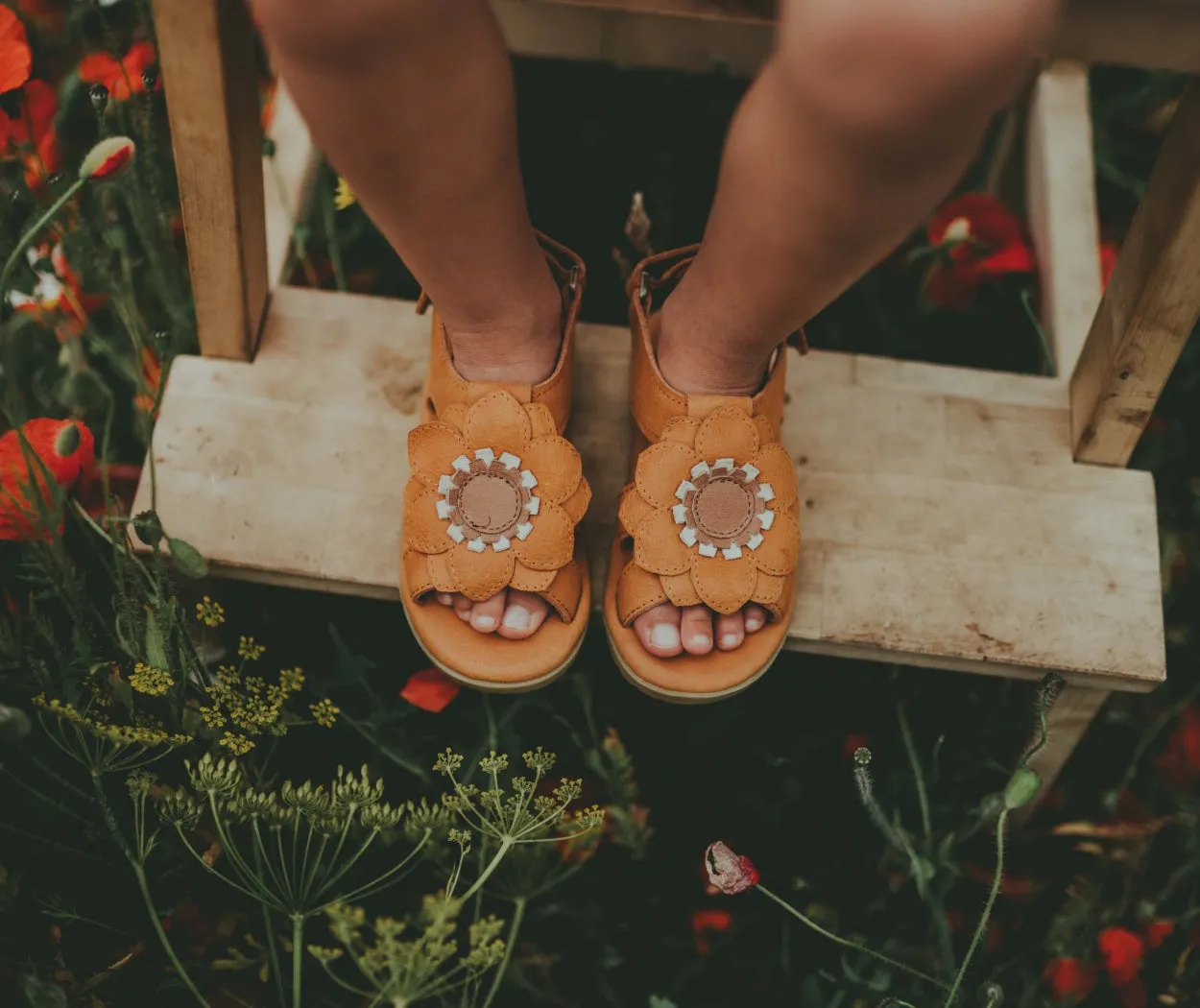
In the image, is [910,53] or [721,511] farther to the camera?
[721,511]

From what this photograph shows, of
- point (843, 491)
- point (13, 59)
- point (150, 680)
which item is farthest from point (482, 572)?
point (13, 59)

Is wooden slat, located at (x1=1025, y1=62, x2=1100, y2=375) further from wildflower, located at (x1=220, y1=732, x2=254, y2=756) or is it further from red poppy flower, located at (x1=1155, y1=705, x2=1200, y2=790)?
wildflower, located at (x1=220, y1=732, x2=254, y2=756)

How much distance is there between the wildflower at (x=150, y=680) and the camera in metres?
0.81

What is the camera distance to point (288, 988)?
963 mm

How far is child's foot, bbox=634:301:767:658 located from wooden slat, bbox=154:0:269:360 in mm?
388

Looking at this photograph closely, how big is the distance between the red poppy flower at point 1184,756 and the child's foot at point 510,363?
70 cm

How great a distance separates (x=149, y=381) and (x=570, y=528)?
1.62ft

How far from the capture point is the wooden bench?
94cm

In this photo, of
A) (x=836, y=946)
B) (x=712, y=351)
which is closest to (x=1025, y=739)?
(x=836, y=946)

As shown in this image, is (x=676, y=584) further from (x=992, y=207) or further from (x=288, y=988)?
(x=992, y=207)

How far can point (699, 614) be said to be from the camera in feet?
3.05

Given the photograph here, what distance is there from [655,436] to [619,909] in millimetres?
444

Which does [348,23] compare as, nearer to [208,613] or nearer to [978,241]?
[208,613]

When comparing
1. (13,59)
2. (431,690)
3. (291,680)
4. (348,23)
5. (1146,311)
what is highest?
(348,23)
